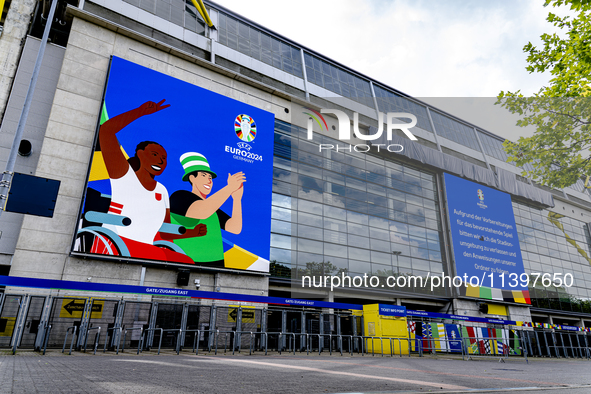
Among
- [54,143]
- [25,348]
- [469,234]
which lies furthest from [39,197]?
[469,234]

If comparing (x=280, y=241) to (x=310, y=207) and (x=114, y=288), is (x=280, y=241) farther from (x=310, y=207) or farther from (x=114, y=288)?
(x=114, y=288)

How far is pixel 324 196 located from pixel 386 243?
6.89m

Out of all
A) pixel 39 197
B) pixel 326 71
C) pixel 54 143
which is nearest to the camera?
pixel 39 197

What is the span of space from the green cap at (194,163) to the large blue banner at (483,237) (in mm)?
23746

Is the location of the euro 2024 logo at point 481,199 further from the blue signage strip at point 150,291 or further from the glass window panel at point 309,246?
→ the glass window panel at point 309,246

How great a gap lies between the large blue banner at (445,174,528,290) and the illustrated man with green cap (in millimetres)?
21912

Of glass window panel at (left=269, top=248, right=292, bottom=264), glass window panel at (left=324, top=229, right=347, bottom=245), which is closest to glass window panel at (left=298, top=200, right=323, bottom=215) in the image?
glass window panel at (left=324, top=229, right=347, bottom=245)

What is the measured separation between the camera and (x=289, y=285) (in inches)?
998

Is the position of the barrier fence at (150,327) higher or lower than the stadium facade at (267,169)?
lower

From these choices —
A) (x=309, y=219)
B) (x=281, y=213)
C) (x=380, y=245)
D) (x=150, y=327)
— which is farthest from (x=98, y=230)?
(x=380, y=245)

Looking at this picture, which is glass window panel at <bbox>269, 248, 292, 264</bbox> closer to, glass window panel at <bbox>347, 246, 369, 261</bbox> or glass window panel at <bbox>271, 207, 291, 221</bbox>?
glass window panel at <bbox>271, 207, 291, 221</bbox>

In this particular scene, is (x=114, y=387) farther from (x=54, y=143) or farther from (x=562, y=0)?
(x=54, y=143)

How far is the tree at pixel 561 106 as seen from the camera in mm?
9570

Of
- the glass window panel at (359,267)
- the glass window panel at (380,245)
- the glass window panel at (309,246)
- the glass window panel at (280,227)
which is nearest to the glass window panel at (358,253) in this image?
the glass window panel at (359,267)
